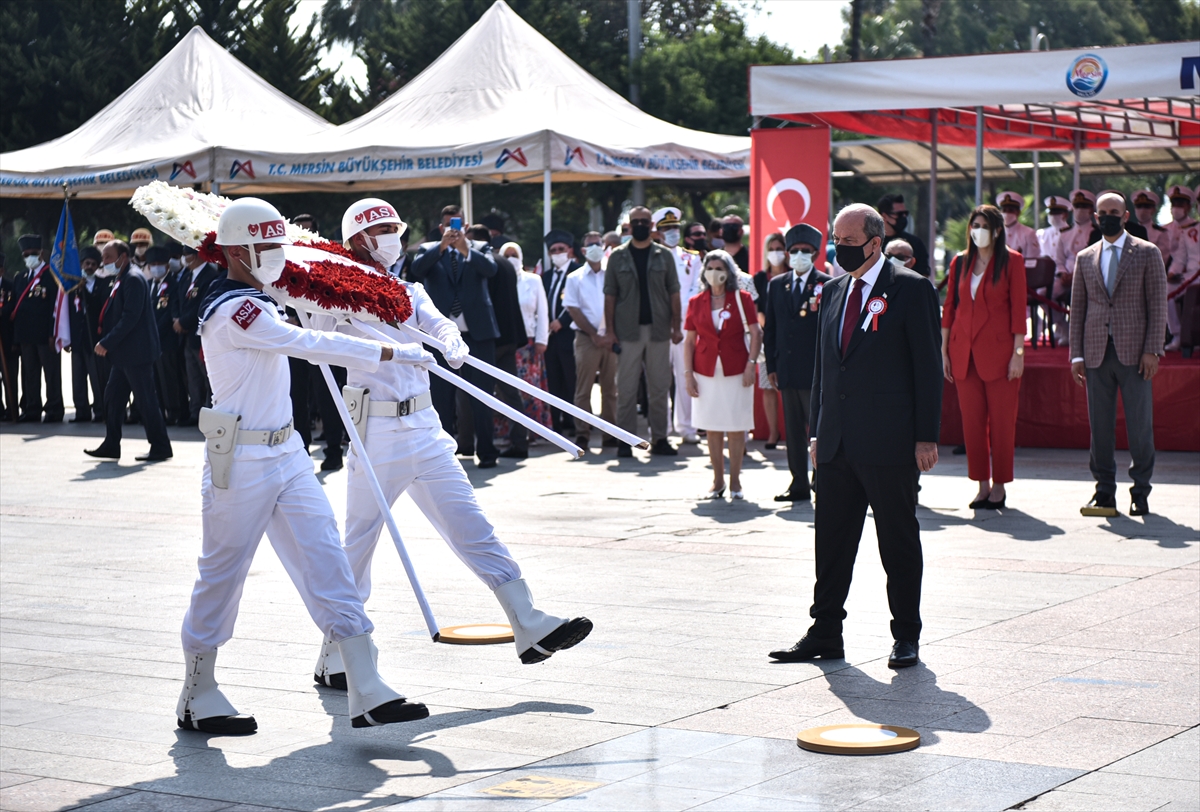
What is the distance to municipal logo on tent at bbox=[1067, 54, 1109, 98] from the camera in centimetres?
1462

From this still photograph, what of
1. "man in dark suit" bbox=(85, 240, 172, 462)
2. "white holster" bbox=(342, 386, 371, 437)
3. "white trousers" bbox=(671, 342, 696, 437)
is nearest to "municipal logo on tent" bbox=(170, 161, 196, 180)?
"man in dark suit" bbox=(85, 240, 172, 462)

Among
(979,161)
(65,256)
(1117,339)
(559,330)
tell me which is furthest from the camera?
(65,256)

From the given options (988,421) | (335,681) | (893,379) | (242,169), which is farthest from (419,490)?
(242,169)

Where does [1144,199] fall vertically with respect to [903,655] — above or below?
above

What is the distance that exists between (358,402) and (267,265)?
2.84 feet

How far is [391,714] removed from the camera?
18.9 ft

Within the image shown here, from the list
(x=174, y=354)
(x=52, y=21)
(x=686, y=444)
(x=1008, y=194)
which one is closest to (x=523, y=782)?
(x=686, y=444)

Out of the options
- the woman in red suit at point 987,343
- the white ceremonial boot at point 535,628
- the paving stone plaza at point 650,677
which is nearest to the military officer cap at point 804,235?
the woman in red suit at point 987,343

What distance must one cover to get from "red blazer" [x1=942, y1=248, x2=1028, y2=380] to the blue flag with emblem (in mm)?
11682

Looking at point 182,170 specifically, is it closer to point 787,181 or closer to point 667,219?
point 667,219

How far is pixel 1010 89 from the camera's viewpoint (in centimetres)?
1520

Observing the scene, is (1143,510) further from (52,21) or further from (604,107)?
(52,21)

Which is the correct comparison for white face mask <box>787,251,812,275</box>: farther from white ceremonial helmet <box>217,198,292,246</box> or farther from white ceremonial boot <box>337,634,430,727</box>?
white ceremonial boot <box>337,634,430,727</box>

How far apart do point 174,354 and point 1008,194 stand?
957 centimetres
